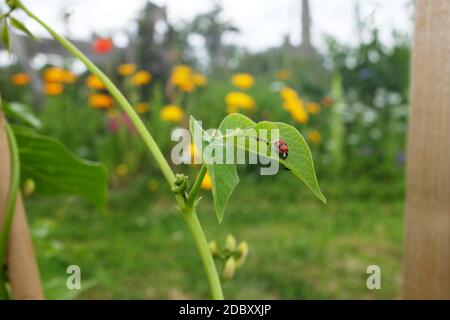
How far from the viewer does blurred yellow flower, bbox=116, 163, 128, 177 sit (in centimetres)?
307

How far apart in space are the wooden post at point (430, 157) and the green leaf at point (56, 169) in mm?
409

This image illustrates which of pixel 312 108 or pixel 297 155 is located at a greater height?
pixel 312 108

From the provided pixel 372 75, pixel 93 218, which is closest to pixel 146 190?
pixel 93 218

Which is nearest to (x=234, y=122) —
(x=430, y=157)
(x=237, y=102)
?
(x=430, y=157)

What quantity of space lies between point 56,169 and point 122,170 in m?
2.29

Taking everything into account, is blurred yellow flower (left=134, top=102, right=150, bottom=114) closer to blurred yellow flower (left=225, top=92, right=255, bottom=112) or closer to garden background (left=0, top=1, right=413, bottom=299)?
garden background (left=0, top=1, right=413, bottom=299)

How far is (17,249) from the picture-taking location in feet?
2.08

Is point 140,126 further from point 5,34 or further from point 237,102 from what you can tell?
point 237,102

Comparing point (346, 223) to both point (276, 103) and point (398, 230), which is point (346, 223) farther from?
point (276, 103)

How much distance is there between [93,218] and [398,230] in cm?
118

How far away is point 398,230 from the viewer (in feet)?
7.43

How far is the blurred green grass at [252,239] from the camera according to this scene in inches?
69.7

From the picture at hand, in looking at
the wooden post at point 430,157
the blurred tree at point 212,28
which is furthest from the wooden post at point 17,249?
the blurred tree at point 212,28

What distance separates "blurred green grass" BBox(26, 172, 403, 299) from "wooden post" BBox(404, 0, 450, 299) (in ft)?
2.45
